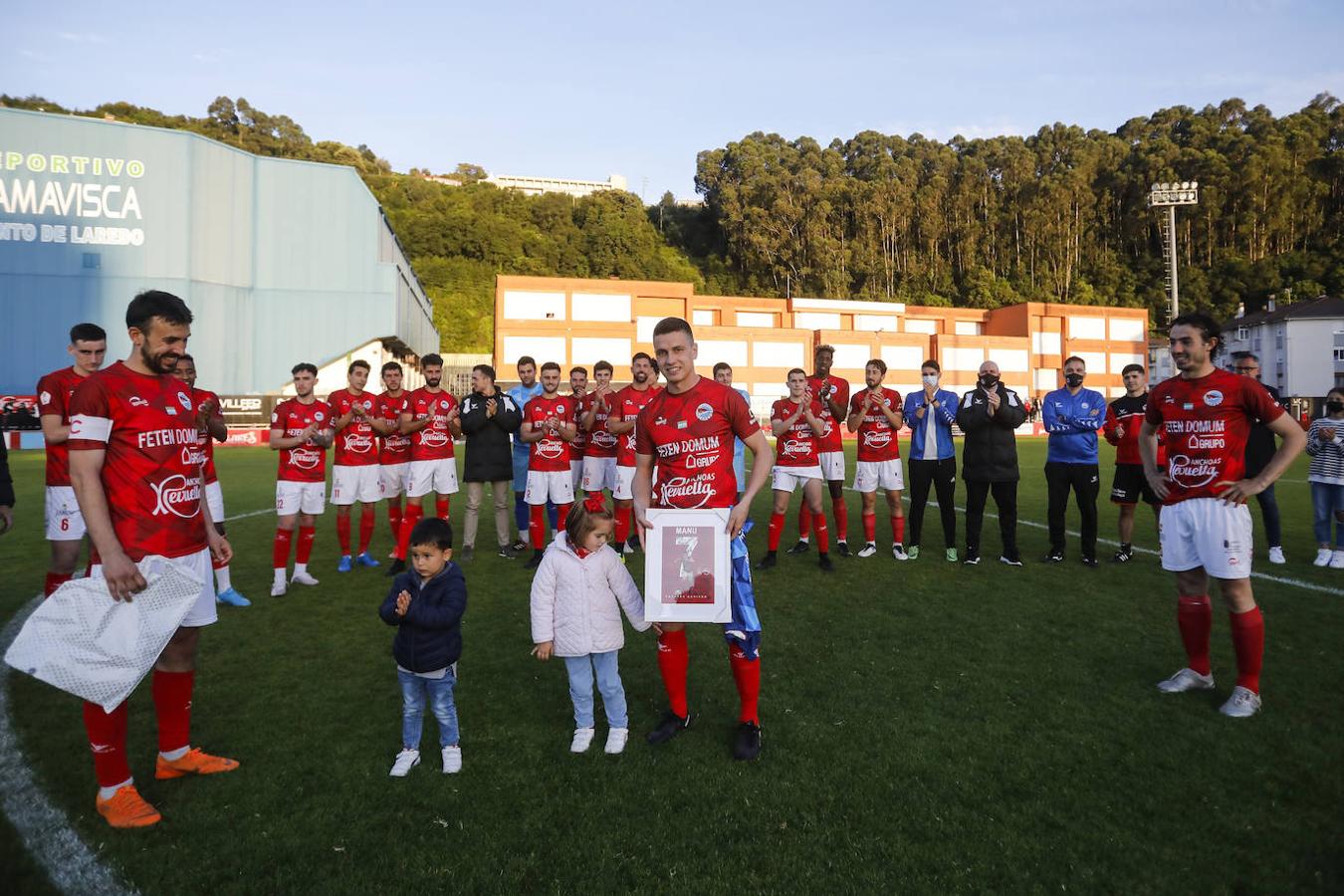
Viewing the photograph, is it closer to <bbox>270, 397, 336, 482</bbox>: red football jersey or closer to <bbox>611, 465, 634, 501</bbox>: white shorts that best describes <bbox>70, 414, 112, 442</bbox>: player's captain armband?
<bbox>270, 397, 336, 482</bbox>: red football jersey

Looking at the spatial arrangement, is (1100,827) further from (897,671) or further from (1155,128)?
(1155,128)

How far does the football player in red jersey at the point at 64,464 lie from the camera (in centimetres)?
495

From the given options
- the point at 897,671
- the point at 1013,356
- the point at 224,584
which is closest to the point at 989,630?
the point at 897,671

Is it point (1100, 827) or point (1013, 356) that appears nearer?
point (1100, 827)

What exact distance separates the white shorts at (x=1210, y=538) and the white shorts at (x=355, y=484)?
7.33m

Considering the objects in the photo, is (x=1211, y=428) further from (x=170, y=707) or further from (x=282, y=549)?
(x=282, y=549)

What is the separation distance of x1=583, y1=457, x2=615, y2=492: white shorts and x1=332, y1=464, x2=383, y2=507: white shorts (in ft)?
8.31

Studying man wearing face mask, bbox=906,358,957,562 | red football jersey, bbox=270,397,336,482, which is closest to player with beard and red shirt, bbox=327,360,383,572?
red football jersey, bbox=270,397,336,482

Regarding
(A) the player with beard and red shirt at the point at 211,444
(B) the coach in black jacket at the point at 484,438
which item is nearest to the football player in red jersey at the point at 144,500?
(A) the player with beard and red shirt at the point at 211,444

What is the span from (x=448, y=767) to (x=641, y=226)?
8879 centimetres

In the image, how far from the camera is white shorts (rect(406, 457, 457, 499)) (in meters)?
8.15

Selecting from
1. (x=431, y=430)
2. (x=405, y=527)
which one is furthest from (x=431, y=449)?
(x=405, y=527)

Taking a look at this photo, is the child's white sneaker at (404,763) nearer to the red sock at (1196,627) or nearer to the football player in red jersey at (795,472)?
the red sock at (1196,627)

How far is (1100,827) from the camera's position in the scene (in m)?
3.04
